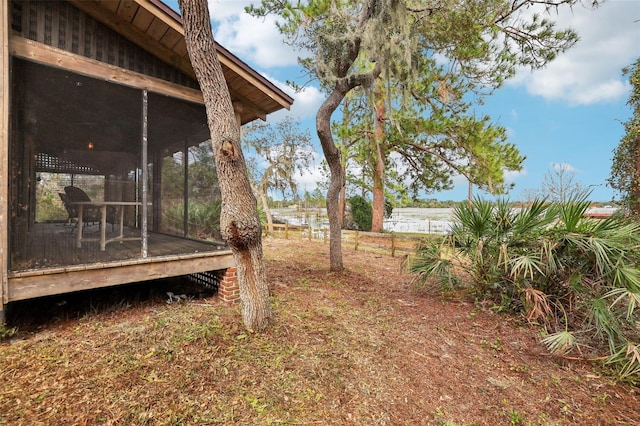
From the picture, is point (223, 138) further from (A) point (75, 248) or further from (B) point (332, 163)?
(B) point (332, 163)

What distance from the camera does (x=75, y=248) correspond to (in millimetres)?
3678

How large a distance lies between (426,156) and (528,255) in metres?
5.52

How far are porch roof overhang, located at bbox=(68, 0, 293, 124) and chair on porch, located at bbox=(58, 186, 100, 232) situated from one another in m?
2.27

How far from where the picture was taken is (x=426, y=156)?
8633mm

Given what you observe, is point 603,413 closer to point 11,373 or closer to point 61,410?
point 61,410

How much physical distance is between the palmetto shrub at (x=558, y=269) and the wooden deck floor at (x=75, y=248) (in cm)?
365

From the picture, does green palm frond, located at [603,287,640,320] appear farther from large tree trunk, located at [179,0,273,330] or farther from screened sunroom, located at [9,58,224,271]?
screened sunroom, located at [9,58,224,271]

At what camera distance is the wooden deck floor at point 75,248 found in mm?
2820

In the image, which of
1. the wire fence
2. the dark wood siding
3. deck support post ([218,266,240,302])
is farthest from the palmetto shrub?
the dark wood siding

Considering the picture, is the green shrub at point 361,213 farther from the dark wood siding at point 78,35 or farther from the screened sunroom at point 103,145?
the dark wood siding at point 78,35

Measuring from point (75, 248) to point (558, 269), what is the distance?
617 centimetres

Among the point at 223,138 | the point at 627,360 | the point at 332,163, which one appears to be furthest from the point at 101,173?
the point at 627,360

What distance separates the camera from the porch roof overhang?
3.08m

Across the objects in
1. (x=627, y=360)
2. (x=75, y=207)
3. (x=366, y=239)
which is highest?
(x=75, y=207)
